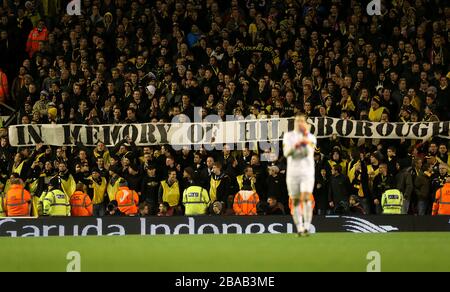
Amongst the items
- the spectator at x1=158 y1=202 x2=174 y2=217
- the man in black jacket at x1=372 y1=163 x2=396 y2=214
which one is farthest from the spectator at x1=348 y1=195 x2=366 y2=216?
the spectator at x1=158 y1=202 x2=174 y2=217

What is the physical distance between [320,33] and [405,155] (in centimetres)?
504

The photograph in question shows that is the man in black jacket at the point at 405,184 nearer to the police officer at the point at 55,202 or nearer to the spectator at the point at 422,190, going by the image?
the spectator at the point at 422,190

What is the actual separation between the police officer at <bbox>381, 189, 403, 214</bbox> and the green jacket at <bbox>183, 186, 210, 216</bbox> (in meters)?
4.36

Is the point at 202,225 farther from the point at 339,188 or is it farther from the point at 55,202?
the point at 55,202

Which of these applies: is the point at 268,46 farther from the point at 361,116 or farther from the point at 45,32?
the point at 45,32

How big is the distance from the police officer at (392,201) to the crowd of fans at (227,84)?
43 cm

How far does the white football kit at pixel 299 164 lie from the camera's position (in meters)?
18.3

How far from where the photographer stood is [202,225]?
26.7m

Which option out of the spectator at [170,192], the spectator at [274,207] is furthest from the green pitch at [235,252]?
the spectator at [170,192]

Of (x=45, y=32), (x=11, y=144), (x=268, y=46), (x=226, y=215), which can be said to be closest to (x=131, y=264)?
(x=226, y=215)

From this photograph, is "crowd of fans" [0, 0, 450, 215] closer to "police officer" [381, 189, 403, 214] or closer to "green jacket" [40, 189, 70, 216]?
"police officer" [381, 189, 403, 214]

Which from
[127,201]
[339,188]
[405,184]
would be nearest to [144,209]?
[127,201]

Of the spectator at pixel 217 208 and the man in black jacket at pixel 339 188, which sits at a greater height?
the man in black jacket at pixel 339 188

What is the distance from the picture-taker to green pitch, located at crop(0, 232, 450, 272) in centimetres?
2314
